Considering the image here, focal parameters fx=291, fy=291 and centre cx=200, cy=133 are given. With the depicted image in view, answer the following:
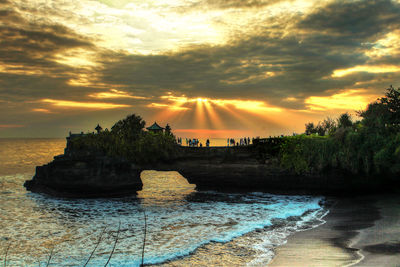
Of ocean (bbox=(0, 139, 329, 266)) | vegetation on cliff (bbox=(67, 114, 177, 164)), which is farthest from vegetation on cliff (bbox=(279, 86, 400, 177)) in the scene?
vegetation on cliff (bbox=(67, 114, 177, 164))

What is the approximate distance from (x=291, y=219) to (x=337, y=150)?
12145 mm

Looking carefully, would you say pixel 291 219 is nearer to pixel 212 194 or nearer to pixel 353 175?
pixel 212 194

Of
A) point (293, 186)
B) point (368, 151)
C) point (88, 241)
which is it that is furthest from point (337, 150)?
point (88, 241)

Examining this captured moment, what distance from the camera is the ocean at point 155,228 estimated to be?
10641 mm

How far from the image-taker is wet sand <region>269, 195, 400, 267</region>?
920 centimetres

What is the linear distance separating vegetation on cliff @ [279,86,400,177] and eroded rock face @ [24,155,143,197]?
15.9 m

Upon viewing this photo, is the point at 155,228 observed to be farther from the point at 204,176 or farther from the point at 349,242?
the point at 204,176

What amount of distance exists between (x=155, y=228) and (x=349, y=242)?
888 centimetres

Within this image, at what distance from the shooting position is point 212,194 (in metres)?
27.4

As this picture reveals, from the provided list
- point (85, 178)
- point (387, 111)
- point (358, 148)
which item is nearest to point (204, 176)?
point (85, 178)

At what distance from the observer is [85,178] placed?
27750 mm

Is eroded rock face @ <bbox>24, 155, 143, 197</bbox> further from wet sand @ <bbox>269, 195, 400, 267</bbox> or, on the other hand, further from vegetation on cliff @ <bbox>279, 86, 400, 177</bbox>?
wet sand @ <bbox>269, 195, 400, 267</bbox>

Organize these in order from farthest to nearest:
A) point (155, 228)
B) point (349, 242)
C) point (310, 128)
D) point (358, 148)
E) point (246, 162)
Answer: point (310, 128) < point (246, 162) < point (358, 148) < point (155, 228) < point (349, 242)

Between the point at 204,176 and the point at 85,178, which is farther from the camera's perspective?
the point at 204,176
